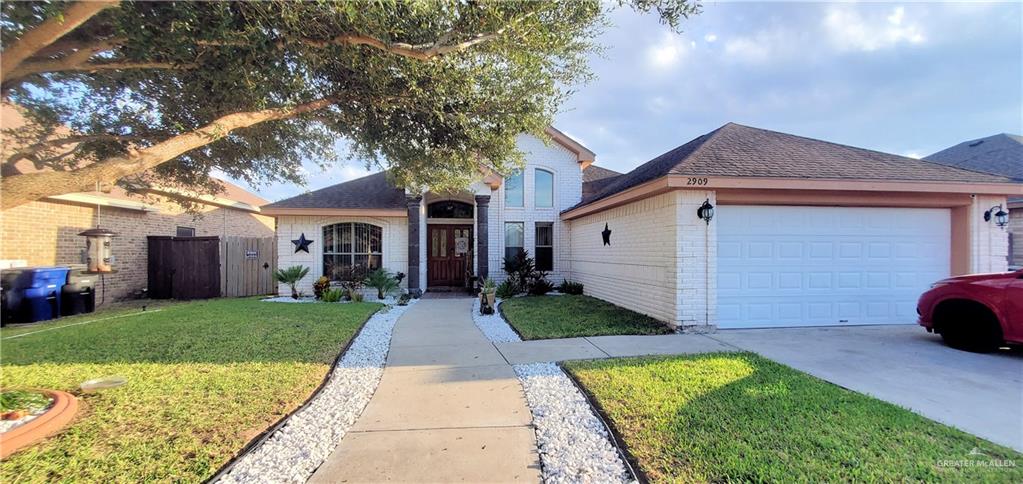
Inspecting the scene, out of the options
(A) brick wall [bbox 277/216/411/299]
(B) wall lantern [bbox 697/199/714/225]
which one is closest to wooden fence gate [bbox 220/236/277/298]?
(A) brick wall [bbox 277/216/411/299]

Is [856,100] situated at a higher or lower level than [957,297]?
higher

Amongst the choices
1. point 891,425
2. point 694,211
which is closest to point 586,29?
point 694,211

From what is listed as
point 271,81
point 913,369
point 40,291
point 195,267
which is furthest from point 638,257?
point 195,267

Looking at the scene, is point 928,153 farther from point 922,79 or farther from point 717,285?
point 717,285

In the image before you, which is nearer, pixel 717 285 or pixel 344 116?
pixel 344 116

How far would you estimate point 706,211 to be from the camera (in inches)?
284

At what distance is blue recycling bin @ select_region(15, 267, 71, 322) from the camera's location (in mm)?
8680

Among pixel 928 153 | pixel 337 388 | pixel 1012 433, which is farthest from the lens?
pixel 928 153

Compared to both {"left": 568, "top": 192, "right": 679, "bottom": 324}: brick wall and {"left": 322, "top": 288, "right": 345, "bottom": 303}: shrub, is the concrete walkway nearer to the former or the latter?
{"left": 568, "top": 192, "right": 679, "bottom": 324}: brick wall

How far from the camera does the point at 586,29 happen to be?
627cm

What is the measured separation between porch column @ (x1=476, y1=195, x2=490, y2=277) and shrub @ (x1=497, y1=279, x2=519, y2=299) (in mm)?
791

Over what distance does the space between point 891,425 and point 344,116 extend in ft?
24.3

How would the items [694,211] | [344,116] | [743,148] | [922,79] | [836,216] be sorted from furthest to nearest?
1. [922,79]
2. [743,148]
3. [836,216]
4. [694,211]
5. [344,116]

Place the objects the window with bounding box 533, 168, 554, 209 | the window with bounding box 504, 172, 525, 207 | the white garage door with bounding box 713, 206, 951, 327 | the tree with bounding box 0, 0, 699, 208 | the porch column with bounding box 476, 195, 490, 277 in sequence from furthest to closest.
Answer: the window with bounding box 533, 168, 554, 209, the window with bounding box 504, 172, 525, 207, the porch column with bounding box 476, 195, 490, 277, the white garage door with bounding box 713, 206, 951, 327, the tree with bounding box 0, 0, 699, 208
